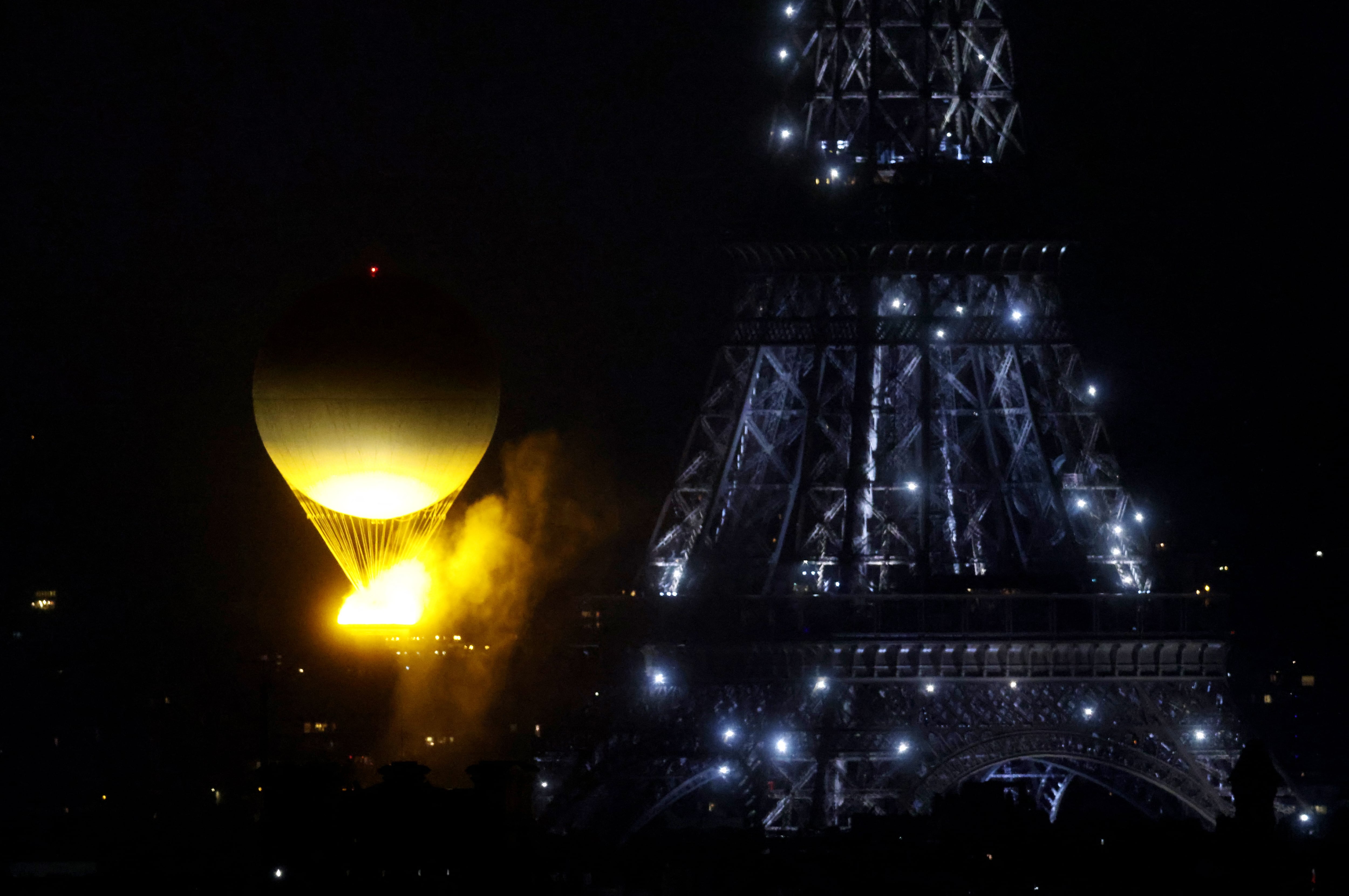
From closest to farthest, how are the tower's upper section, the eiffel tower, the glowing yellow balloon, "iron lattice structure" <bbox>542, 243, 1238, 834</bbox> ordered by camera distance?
the glowing yellow balloon → "iron lattice structure" <bbox>542, 243, 1238, 834</bbox> → the eiffel tower → the tower's upper section

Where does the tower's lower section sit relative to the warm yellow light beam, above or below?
above

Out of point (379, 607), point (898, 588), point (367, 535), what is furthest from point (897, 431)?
point (367, 535)

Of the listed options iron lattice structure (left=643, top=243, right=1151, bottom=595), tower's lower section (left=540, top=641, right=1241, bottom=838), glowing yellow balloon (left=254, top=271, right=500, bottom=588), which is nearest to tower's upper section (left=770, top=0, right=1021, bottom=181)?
iron lattice structure (left=643, top=243, right=1151, bottom=595)

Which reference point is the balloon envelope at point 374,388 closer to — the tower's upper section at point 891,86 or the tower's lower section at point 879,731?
the tower's lower section at point 879,731

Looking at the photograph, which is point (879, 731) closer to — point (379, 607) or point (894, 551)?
point (894, 551)

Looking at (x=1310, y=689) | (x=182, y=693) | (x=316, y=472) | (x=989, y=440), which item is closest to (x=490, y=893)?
(x=316, y=472)

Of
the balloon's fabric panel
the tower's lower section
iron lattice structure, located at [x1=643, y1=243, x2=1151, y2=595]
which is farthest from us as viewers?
iron lattice structure, located at [x1=643, y1=243, x2=1151, y2=595]

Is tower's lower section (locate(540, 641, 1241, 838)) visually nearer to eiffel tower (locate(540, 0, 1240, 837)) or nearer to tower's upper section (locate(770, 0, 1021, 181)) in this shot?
eiffel tower (locate(540, 0, 1240, 837))

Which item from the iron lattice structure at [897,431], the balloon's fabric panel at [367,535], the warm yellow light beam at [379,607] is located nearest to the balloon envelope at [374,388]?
the balloon's fabric panel at [367,535]
